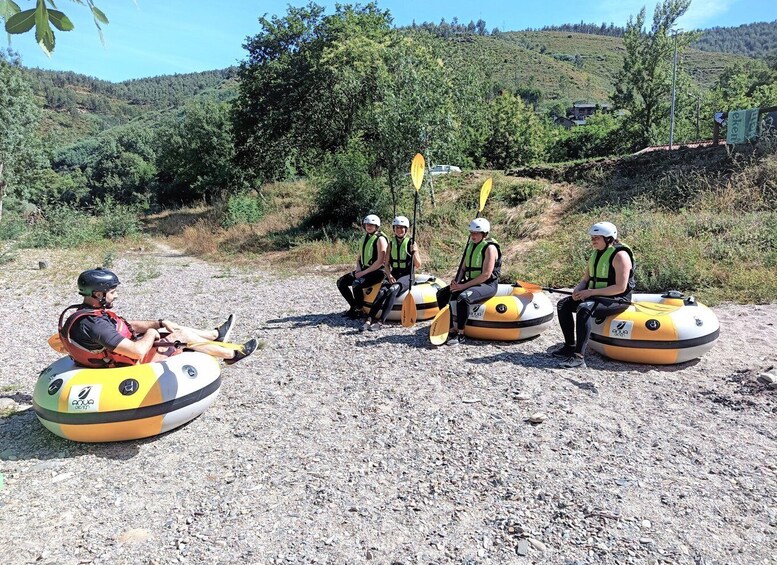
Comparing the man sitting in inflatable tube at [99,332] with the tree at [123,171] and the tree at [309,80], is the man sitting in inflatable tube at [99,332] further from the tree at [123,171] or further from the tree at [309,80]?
the tree at [123,171]

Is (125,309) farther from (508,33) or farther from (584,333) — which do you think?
(508,33)

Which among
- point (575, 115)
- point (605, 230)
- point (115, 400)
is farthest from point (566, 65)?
point (115, 400)

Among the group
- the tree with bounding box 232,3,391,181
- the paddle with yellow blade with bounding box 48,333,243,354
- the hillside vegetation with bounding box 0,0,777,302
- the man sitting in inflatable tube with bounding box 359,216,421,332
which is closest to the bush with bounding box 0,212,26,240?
the hillside vegetation with bounding box 0,0,777,302

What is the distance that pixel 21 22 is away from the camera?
1280mm

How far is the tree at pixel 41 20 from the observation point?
1.24 m

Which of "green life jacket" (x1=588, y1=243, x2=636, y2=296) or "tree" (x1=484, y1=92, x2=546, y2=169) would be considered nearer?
"green life jacket" (x1=588, y1=243, x2=636, y2=296)

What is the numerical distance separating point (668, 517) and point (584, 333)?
9.33 ft

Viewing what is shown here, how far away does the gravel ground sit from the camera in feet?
10.6

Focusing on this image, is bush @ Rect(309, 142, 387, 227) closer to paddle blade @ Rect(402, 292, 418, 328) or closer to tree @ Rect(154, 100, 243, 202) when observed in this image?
paddle blade @ Rect(402, 292, 418, 328)

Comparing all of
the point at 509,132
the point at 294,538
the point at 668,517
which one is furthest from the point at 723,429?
the point at 509,132

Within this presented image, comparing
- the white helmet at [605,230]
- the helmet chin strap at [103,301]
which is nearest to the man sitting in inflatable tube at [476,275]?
the white helmet at [605,230]

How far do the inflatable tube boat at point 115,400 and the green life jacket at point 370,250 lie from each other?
4.21 metres

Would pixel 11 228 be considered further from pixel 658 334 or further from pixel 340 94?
pixel 658 334

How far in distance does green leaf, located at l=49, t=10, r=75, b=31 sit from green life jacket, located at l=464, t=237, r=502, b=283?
6208 millimetres
